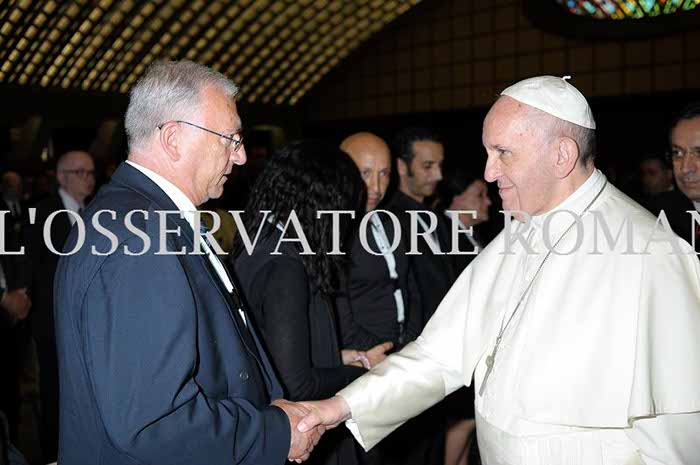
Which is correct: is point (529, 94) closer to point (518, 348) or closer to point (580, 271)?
point (580, 271)

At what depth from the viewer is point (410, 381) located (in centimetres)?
226

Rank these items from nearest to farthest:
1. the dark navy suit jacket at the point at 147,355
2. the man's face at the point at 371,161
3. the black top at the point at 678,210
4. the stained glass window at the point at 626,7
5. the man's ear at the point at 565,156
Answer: the dark navy suit jacket at the point at 147,355 → the man's ear at the point at 565,156 → the black top at the point at 678,210 → the man's face at the point at 371,161 → the stained glass window at the point at 626,7

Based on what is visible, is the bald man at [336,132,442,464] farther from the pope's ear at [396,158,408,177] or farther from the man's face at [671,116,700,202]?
the man's face at [671,116,700,202]

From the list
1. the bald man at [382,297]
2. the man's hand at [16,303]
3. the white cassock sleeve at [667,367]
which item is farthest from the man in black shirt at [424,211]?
the man's hand at [16,303]

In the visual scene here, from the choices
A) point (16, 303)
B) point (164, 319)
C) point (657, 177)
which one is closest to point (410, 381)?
point (164, 319)

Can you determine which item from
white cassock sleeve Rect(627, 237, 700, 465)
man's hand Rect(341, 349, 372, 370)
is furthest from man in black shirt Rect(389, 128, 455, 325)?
white cassock sleeve Rect(627, 237, 700, 465)

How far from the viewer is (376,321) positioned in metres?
3.17

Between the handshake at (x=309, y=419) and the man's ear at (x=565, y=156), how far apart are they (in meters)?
1.04

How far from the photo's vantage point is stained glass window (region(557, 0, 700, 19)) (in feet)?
59.6

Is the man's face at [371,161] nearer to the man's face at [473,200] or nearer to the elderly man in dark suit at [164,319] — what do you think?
the man's face at [473,200]

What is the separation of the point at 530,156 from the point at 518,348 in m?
0.61

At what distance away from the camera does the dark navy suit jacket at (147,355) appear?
148 cm

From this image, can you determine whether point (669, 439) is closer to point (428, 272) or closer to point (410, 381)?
point (410, 381)

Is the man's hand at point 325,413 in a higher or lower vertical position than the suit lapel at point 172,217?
lower
